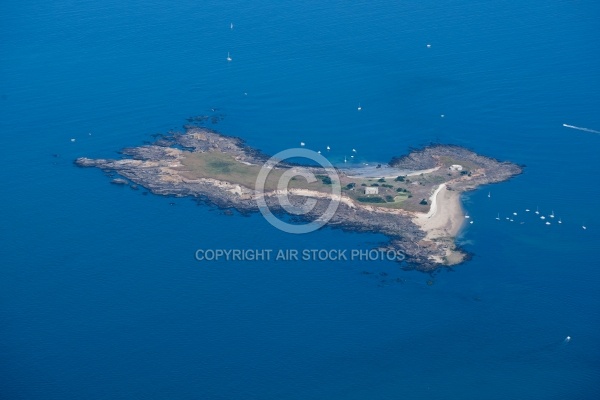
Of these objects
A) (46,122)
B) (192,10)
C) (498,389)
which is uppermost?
(192,10)

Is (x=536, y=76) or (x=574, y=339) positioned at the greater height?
(x=536, y=76)

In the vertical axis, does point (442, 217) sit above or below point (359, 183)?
below

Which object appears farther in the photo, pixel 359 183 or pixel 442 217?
pixel 359 183

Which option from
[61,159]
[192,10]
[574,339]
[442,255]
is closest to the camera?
[574,339]

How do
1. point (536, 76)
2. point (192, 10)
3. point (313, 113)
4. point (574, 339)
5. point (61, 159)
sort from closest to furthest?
point (574, 339)
point (61, 159)
point (313, 113)
point (536, 76)
point (192, 10)

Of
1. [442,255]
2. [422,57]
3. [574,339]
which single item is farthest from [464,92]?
[574,339]

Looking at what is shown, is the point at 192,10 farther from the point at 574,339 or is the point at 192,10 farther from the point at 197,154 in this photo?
the point at 574,339

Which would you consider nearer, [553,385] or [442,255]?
[553,385]
